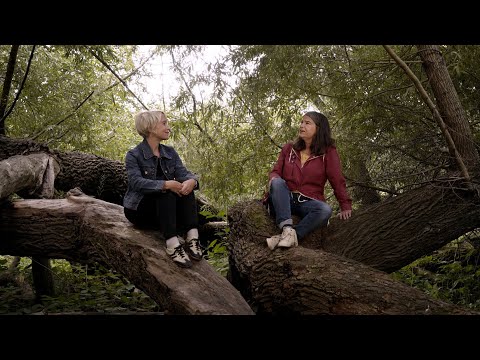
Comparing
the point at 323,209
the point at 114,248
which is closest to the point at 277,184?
the point at 323,209

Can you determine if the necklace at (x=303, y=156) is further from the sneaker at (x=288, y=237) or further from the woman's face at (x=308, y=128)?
the sneaker at (x=288, y=237)

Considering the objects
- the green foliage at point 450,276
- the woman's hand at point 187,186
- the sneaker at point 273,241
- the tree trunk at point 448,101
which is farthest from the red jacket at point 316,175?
the green foliage at point 450,276

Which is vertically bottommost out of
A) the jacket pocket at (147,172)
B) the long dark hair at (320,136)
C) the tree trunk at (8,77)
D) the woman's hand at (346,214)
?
the woman's hand at (346,214)

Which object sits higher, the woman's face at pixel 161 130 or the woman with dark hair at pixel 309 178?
the woman's face at pixel 161 130

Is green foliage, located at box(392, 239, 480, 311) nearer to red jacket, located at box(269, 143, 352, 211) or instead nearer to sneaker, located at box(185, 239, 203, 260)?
red jacket, located at box(269, 143, 352, 211)

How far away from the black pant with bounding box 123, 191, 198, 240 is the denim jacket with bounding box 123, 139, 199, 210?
0.06m

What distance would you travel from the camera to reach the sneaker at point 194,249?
10.4 ft

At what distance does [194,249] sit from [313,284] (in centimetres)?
85

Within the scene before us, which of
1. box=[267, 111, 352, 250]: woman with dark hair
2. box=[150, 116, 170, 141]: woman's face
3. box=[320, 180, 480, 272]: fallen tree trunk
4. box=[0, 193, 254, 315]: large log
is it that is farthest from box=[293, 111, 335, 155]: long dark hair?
box=[0, 193, 254, 315]: large log

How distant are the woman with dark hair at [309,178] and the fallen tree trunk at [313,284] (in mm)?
270

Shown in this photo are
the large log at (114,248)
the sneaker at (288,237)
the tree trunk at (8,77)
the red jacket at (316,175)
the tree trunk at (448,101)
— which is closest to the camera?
the large log at (114,248)

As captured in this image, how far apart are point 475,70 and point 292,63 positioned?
68.3 inches

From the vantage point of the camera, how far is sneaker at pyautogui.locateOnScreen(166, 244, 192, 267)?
119 inches
